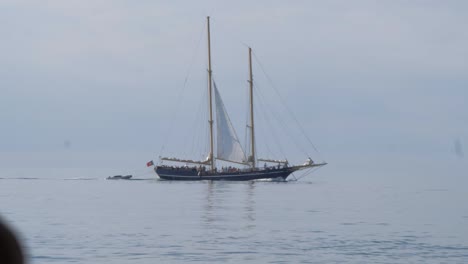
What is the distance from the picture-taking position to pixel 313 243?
129ft

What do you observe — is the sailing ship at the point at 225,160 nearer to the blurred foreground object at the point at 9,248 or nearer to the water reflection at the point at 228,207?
the water reflection at the point at 228,207

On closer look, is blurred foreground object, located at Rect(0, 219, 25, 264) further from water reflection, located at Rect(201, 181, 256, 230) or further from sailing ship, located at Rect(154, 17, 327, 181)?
sailing ship, located at Rect(154, 17, 327, 181)

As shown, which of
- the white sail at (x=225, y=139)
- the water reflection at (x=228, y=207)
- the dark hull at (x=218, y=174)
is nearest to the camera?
the water reflection at (x=228, y=207)

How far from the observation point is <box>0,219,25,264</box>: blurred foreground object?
4.27 ft

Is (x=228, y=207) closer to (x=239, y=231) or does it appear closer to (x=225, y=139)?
(x=239, y=231)

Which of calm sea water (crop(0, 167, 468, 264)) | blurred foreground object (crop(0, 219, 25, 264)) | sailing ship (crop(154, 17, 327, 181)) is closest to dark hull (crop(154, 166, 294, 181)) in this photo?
sailing ship (crop(154, 17, 327, 181))

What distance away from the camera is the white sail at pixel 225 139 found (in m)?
113

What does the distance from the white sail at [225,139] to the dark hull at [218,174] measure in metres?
2.47

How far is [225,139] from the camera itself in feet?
371

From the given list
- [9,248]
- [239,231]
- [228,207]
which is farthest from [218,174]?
[9,248]

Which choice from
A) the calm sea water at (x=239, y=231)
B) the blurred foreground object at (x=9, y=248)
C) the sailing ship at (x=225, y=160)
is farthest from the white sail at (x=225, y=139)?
the blurred foreground object at (x=9, y=248)

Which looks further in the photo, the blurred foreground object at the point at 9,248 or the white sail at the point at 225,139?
the white sail at the point at 225,139

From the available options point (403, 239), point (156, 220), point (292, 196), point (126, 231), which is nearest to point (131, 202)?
point (292, 196)

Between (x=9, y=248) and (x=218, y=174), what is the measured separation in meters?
115
